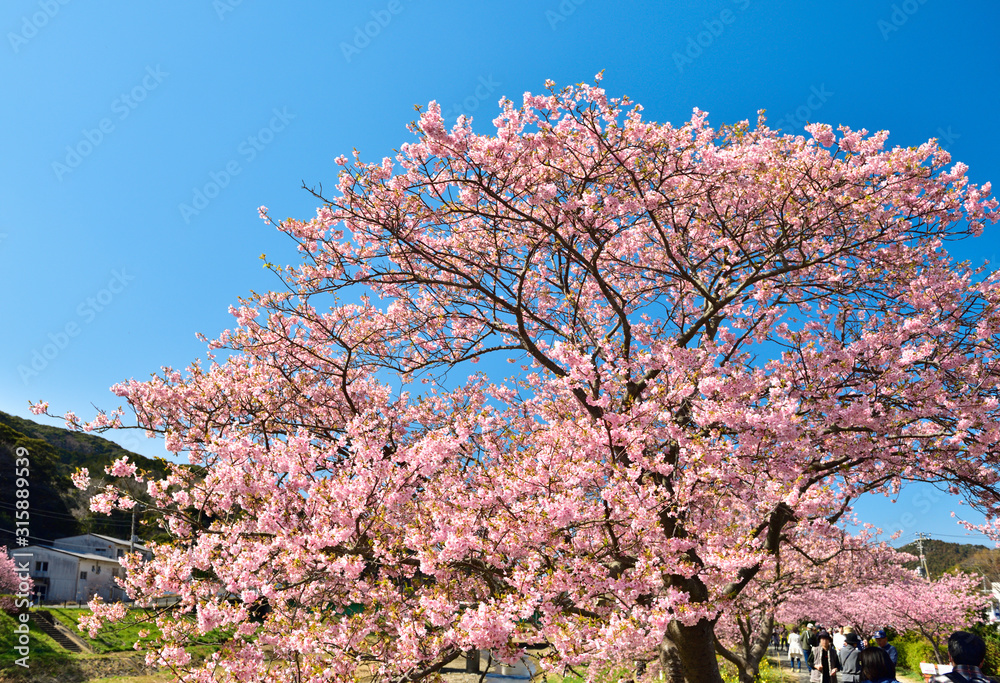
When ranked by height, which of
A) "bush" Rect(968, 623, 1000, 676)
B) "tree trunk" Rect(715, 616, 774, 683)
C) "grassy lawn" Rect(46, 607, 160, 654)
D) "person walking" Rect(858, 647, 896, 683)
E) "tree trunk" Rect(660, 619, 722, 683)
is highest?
"person walking" Rect(858, 647, 896, 683)

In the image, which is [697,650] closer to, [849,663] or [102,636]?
[849,663]

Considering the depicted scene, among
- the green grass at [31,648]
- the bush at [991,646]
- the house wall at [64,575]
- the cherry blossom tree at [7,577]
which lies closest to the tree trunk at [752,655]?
the bush at [991,646]

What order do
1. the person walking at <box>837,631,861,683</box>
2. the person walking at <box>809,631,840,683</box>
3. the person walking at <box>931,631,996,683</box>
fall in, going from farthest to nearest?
the person walking at <box>809,631,840,683</box> < the person walking at <box>837,631,861,683</box> < the person walking at <box>931,631,996,683</box>

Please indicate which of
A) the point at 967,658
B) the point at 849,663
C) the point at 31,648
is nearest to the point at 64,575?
the point at 31,648

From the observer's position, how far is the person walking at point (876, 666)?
→ 3697mm

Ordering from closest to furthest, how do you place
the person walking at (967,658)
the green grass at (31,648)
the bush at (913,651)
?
1. the person walking at (967,658)
2. the bush at (913,651)
3. the green grass at (31,648)

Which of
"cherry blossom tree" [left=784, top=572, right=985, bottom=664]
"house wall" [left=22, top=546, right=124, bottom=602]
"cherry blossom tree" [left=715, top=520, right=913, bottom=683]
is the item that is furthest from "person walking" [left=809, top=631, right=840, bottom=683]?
"house wall" [left=22, top=546, right=124, bottom=602]

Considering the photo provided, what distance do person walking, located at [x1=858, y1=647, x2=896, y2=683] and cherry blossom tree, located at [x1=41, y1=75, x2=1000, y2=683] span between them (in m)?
1.63

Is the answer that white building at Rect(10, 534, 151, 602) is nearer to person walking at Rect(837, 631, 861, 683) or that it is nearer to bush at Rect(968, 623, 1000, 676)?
person walking at Rect(837, 631, 861, 683)

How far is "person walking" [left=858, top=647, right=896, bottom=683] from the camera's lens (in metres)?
3.70

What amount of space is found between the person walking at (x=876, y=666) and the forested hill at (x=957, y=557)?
49.8 meters

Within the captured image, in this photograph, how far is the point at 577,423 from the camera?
6426 mm

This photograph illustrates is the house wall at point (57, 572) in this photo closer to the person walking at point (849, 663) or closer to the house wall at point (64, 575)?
the house wall at point (64, 575)

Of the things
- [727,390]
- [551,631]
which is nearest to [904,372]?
[727,390]
